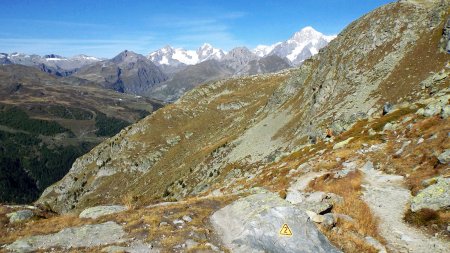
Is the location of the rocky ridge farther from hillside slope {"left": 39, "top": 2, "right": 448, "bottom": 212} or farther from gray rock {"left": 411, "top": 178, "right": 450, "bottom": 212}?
hillside slope {"left": 39, "top": 2, "right": 448, "bottom": 212}

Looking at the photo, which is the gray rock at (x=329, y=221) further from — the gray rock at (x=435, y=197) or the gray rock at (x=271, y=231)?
the gray rock at (x=435, y=197)

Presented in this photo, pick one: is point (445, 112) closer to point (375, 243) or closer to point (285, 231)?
point (375, 243)

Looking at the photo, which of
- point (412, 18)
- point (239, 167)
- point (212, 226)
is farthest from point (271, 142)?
point (212, 226)

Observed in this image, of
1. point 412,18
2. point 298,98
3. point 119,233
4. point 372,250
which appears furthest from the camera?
point 298,98

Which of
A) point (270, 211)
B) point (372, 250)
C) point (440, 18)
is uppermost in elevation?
point (440, 18)

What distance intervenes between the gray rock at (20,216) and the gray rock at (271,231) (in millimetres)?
14631

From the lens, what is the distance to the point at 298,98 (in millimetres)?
116188

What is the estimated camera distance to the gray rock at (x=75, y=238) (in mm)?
18859

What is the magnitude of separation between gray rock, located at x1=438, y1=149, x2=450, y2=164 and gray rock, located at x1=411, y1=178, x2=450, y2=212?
525 centimetres

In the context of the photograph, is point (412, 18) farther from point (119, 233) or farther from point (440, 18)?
point (119, 233)

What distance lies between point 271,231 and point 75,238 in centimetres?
1146

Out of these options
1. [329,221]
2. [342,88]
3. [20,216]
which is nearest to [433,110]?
[329,221]

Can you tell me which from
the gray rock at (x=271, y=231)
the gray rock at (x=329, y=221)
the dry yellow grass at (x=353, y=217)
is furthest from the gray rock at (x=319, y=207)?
the gray rock at (x=271, y=231)

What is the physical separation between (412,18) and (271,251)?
90.1 m
